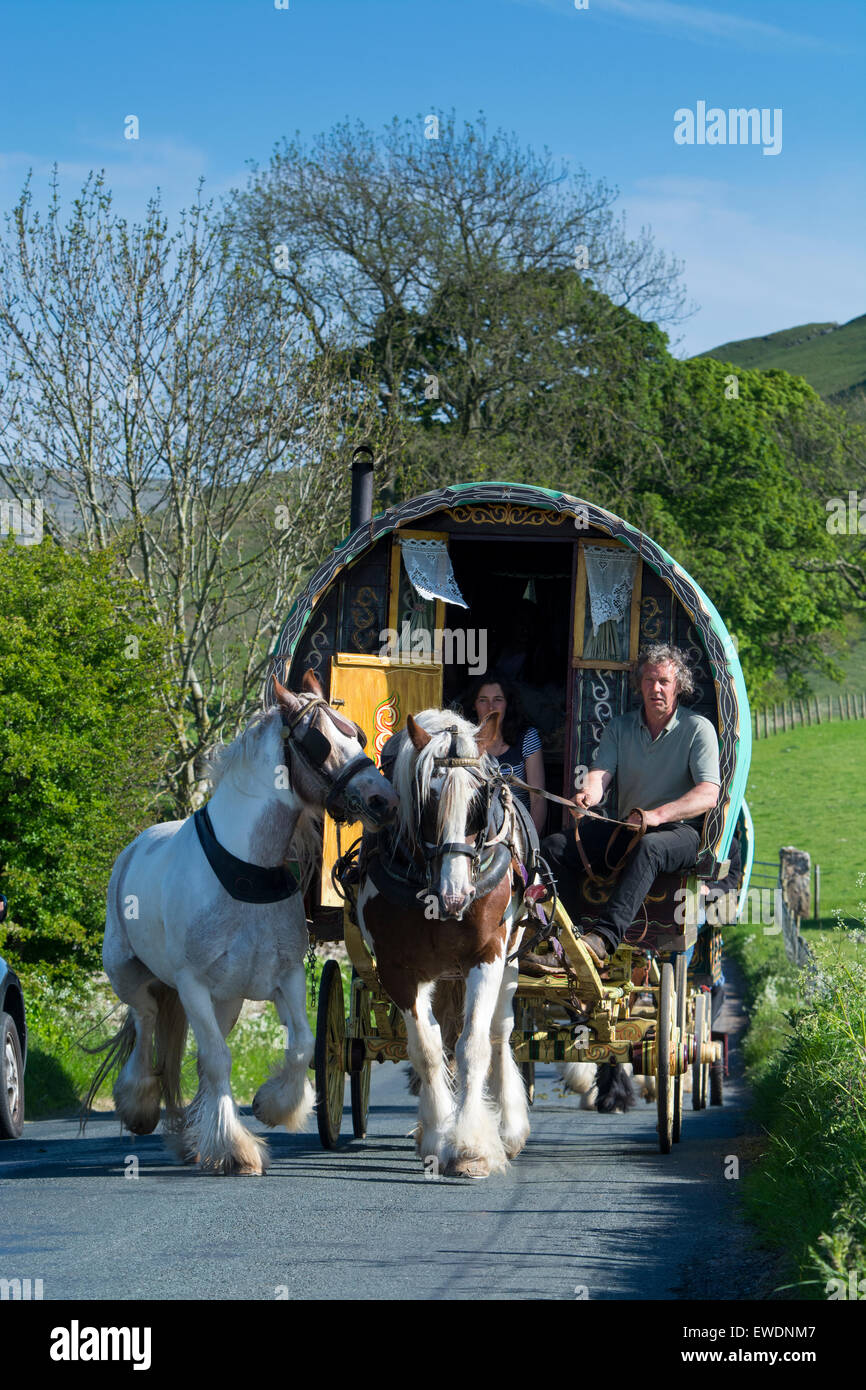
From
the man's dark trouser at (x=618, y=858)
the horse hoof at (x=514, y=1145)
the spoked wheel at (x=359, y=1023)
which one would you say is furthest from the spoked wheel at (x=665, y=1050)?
the spoked wheel at (x=359, y=1023)

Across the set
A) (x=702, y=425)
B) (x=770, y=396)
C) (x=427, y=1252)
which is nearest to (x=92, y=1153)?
(x=427, y=1252)

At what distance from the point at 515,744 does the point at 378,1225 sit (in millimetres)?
3847

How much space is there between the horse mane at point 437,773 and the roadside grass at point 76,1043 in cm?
381

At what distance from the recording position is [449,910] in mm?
7094

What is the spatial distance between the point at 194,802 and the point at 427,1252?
14.1 metres

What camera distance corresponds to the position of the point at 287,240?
103 ft

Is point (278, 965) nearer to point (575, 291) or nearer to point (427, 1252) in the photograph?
point (427, 1252)

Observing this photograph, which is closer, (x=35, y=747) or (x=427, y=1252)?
(x=427, y=1252)

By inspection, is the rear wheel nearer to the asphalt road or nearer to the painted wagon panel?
the asphalt road

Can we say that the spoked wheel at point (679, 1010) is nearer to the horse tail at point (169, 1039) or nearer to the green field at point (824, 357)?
the horse tail at point (169, 1039)

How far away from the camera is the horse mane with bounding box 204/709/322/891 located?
7707 millimetres

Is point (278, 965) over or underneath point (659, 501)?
underneath

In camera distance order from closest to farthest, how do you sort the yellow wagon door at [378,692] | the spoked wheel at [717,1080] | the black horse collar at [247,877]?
the black horse collar at [247,877] → the yellow wagon door at [378,692] → the spoked wheel at [717,1080]

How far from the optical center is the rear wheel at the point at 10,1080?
9.16m
